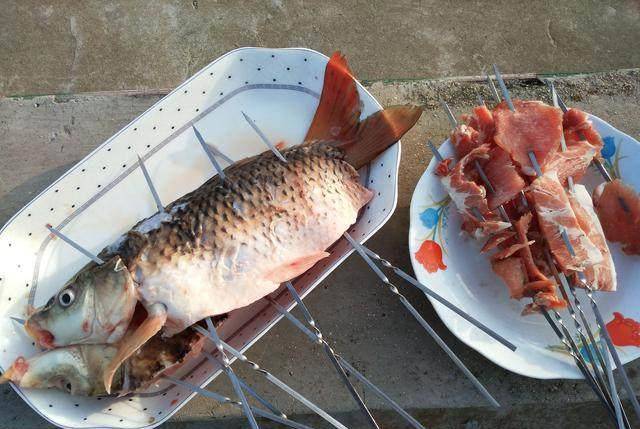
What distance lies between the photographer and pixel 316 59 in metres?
2.52

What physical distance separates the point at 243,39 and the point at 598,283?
2.70m

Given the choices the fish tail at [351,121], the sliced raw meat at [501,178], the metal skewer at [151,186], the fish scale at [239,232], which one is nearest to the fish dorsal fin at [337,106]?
the fish tail at [351,121]

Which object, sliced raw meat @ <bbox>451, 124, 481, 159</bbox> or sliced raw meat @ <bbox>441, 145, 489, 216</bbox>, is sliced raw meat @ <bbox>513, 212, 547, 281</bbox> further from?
sliced raw meat @ <bbox>451, 124, 481, 159</bbox>

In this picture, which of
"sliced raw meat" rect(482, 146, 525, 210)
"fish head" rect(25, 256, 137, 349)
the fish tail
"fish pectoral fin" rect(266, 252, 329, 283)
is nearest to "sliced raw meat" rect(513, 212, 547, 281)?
"sliced raw meat" rect(482, 146, 525, 210)

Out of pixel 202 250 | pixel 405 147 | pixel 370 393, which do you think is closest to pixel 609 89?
pixel 405 147

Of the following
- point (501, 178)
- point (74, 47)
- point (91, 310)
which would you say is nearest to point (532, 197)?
point (501, 178)

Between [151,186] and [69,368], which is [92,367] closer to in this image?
[69,368]

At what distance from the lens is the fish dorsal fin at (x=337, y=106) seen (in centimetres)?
240

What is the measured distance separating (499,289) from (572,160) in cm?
62

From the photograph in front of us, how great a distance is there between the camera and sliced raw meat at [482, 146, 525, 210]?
7.04 ft

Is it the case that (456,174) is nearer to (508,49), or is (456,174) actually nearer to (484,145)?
(484,145)

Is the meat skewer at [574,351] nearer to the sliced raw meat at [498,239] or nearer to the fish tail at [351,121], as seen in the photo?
the sliced raw meat at [498,239]

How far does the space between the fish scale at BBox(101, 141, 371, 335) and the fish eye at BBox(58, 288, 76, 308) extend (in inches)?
7.1

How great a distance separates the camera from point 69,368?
196 cm
